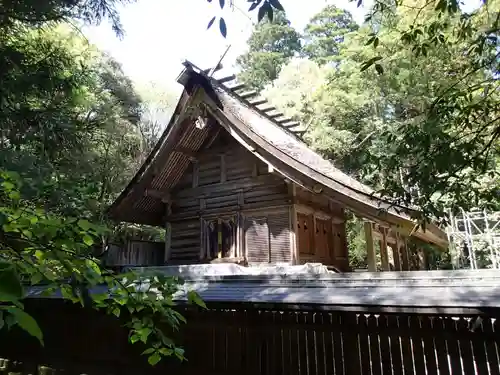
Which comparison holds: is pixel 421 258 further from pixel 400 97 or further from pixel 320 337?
pixel 320 337

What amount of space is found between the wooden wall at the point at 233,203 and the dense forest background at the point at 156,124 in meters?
2.06

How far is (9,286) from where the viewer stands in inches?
41.1

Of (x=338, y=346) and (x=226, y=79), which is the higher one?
(x=226, y=79)

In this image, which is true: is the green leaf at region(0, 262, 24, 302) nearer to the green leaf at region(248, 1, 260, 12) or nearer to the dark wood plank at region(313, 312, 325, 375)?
the green leaf at region(248, 1, 260, 12)

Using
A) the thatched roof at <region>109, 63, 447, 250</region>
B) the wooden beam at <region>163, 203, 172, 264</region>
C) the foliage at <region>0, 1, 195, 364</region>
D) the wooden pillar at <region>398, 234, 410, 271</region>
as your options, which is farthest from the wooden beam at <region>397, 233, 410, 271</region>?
the foliage at <region>0, 1, 195, 364</region>

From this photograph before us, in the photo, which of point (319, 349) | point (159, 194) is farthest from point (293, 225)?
point (319, 349)

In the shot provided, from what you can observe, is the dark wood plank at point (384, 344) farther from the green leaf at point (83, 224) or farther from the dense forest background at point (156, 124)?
the green leaf at point (83, 224)

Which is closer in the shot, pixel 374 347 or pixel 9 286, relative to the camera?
pixel 9 286

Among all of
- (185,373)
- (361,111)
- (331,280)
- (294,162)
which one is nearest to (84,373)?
(185,373)

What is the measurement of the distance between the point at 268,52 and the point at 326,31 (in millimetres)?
5370

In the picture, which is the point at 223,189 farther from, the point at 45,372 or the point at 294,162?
the point at 45,372

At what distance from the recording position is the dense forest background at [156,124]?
2316 millimetres

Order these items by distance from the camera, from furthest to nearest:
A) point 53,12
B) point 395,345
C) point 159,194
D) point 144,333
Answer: point 159,194 → point 53,12 → point 395,345 → point 144,333

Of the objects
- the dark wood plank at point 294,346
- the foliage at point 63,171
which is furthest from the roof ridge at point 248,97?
the dark wood plank at point 294,346
